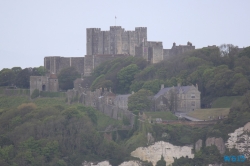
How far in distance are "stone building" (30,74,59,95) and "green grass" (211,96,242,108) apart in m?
23.4

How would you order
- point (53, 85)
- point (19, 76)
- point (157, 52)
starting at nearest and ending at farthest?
point (53, 85)
point (157, 52)
point (19, 76)

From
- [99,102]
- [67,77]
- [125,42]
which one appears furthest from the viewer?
[125,42]

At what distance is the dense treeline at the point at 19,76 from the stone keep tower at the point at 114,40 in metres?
6.91

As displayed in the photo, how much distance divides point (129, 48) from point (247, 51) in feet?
77.9

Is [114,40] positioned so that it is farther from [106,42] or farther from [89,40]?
[89,40]

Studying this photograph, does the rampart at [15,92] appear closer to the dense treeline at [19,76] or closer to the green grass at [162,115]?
the dense treeline at [19,76]

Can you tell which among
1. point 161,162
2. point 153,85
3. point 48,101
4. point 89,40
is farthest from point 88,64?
point 161,162

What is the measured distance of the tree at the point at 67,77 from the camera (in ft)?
324

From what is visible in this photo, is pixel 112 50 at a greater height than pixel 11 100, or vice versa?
pixel 112 50

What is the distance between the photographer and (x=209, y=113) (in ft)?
245

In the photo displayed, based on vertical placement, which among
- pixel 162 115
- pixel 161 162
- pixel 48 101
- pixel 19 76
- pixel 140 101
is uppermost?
pixel 19 76

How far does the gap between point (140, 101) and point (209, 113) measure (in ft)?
21.4

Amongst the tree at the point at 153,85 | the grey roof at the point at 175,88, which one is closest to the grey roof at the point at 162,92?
the grey roof at the point at 175,88

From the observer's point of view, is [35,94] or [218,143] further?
[35,94]
